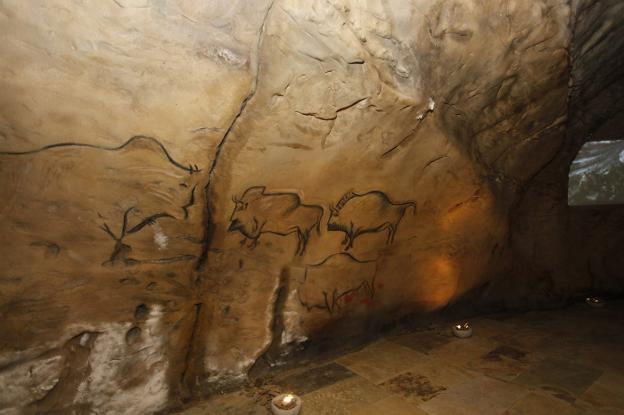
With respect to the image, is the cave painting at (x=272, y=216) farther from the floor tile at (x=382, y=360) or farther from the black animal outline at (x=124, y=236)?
the floor tile at (x=382, y=360)

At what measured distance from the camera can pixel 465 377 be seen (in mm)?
3320

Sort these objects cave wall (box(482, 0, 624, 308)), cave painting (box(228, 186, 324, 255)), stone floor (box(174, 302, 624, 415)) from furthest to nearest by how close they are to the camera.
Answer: cave wall (box(482, 0, 624, 308)), stone floor (box(174, 302, 624, 415)), cave painting (box(228, 186, 324, 255))

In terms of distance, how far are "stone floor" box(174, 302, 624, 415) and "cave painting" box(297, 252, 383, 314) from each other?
1.99 feet

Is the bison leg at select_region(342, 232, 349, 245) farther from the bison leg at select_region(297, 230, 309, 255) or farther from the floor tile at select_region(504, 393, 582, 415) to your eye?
the floor tile at select_region(504, 393, 582, 415)

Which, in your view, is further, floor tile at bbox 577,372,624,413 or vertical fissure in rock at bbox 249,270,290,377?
vertical fissure in rock at bbox 249,270,290,377

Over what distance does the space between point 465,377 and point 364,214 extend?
1.83 metres

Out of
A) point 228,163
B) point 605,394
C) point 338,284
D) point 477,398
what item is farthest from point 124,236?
point 605,394

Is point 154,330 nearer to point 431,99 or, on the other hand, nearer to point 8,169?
point 8,169

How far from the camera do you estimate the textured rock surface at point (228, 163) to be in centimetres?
194

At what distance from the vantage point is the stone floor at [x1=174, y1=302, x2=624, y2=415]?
2.84 m

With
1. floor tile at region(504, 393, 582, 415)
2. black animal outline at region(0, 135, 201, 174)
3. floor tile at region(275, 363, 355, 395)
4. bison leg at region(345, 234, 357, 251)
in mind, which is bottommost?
floor tile at region(504, 393, 582, 415)

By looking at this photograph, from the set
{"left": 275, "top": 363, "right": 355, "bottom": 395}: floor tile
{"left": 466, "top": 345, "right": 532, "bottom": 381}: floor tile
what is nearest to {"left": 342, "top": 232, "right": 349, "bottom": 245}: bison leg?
{"left": 275, "top": 363, "right": 355, "bottom": 395}: floor tile

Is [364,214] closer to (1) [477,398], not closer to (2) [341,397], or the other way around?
(2) [341,397]

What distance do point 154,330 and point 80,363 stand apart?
48 cm
